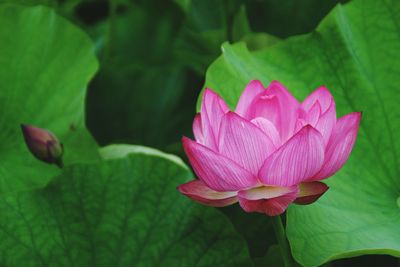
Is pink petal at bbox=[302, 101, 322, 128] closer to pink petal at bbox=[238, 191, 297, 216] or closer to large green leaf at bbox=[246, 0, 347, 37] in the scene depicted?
pink petal at bbox=[238, 191, 297, 216]

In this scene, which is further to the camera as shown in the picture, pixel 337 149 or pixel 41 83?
pixel 41 83

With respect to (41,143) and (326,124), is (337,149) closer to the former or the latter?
(326,124)

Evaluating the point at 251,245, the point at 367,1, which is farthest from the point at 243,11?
the point at 251,245

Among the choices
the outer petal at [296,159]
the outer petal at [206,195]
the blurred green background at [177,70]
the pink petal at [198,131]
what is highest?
the outer petal at [296,159]

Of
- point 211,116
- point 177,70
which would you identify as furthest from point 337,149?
point 177,70

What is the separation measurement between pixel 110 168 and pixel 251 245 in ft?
0.93

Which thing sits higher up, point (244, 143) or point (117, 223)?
point (244, 143)

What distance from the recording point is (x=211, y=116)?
2.58 feet

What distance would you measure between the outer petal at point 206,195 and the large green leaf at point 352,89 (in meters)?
0.11

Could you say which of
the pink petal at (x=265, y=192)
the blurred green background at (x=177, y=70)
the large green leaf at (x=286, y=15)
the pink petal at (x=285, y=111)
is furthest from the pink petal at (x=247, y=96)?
the large green leaf at (x=286, y=15)

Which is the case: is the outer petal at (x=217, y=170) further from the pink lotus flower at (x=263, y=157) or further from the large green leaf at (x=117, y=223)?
the large green leaf at (x=117, y=223)

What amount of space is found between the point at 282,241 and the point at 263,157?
0.14 metres

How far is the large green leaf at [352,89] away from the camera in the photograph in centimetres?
87

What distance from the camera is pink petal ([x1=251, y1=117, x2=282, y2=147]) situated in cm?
77
